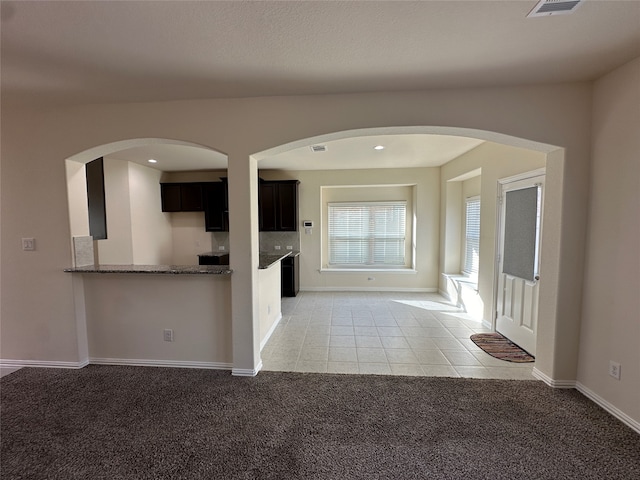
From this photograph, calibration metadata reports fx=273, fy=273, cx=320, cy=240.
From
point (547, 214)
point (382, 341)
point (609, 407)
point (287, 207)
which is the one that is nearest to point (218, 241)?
point (287, 207)

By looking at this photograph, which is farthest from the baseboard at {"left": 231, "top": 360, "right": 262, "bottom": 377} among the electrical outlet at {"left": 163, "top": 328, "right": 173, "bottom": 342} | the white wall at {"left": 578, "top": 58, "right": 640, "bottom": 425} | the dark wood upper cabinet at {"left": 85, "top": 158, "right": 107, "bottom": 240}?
the dark wood upper cabinet at {"left": 85, "top": 158, "right": 107, "bottom": 240}

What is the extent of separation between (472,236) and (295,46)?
14.7ft

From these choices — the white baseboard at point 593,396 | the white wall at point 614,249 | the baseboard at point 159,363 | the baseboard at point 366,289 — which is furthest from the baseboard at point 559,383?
the baseboard at point 366,289

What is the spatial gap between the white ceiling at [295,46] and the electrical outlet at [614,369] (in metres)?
2.20

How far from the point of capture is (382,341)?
3355 millimetres

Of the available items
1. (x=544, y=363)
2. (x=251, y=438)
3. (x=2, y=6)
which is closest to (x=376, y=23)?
(x=2, y=6)

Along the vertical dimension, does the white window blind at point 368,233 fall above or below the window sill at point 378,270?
above

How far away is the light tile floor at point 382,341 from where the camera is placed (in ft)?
8.99

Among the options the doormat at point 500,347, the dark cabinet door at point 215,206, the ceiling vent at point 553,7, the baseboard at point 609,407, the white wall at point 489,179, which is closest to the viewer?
the ceiling vent at point 553,7

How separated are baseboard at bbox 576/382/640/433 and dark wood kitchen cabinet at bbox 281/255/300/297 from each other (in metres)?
4.15

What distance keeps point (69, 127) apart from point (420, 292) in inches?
233

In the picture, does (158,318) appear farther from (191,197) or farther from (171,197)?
(171,197)

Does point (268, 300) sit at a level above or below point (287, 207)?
below

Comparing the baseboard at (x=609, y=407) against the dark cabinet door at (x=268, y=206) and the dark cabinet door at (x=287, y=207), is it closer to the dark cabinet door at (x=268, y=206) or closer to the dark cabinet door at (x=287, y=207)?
the dark cabinet door at (x=287, y=207)
